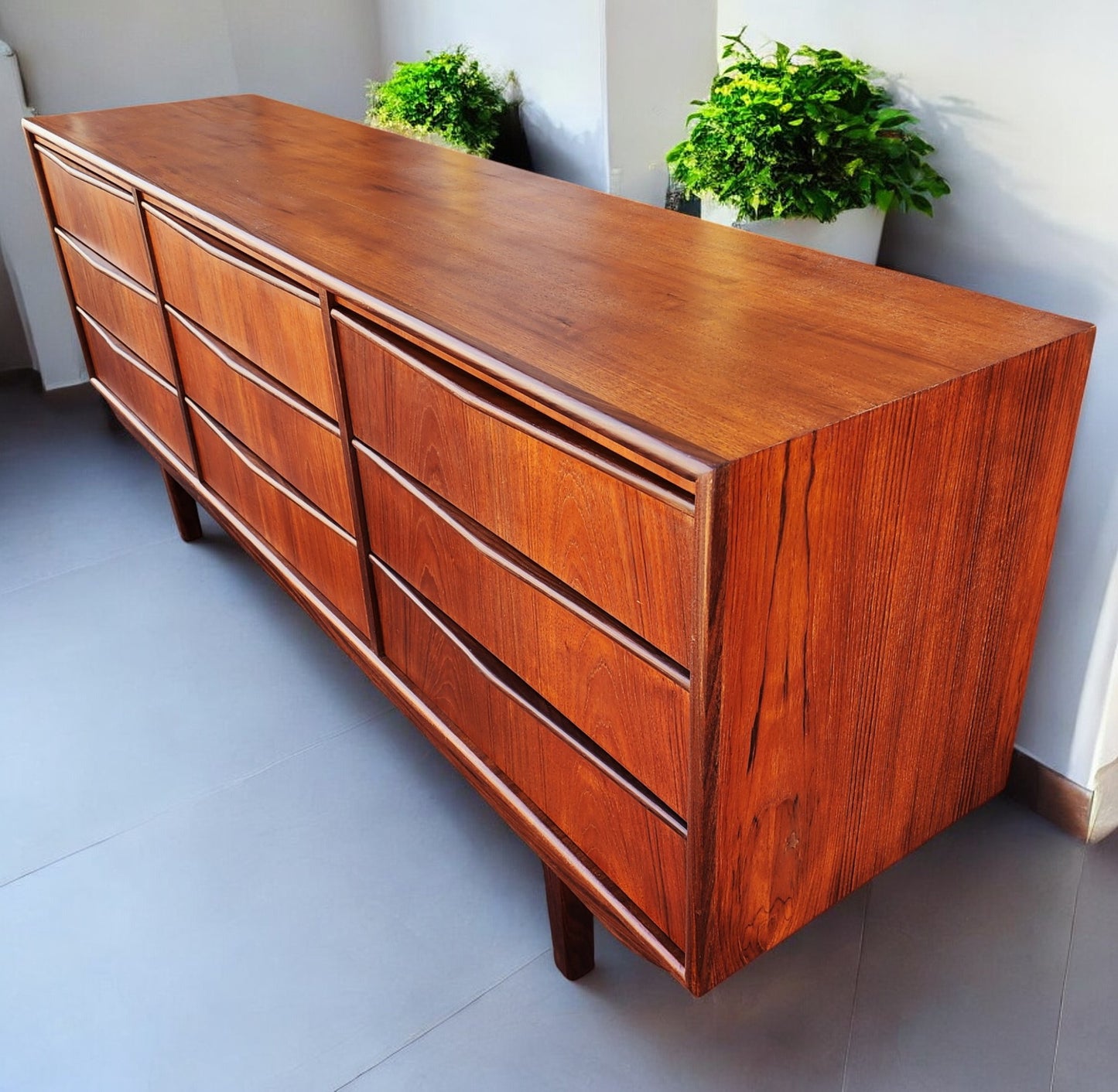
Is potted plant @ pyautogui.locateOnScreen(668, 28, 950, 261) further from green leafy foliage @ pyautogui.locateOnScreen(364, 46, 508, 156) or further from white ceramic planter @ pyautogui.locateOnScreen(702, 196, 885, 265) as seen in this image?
green leafy foliage @ pyautogui.locateOnScreen(364, 46, 508, 156)

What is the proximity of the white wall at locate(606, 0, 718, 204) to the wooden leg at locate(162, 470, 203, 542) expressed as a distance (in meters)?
1.25

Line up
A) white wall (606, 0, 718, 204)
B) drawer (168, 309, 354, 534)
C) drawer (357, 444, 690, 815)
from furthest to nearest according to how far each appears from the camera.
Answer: white wall (606, 0, 718, 204)
drawer (168, 309, 354, 534)
drawer (357, 444, 690, 815)

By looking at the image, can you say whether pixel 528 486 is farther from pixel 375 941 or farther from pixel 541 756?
pixel 375 941

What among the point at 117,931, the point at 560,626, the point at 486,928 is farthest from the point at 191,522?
the point at 560,626

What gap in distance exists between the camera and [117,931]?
1669 millimetres

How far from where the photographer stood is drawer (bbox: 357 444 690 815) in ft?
3.72

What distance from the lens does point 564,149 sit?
9.21ft

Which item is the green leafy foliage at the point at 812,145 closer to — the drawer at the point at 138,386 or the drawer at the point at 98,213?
the drawer at the point at 98,213

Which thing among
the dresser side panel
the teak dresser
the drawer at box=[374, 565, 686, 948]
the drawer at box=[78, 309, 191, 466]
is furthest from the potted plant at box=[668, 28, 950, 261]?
the drawer at box=[78, 309, 191, 466]

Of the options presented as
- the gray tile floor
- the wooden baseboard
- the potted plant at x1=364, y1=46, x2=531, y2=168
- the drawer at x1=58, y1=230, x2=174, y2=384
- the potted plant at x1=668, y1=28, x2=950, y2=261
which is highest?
the potted plant at x1=668, y1=28, x2=950, y2=261

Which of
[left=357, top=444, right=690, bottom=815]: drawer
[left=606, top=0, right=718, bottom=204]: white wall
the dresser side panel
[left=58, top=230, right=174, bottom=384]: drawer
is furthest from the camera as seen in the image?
[left=606, top=0, right=718, bottom=204]: white wall

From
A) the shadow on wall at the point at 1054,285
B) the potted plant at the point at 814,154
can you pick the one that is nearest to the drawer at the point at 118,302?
the potted plant at the point at 814,154

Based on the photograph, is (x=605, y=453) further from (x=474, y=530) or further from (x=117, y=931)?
(x=117, y=931)

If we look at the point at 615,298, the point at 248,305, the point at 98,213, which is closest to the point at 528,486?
the point at 615,298
